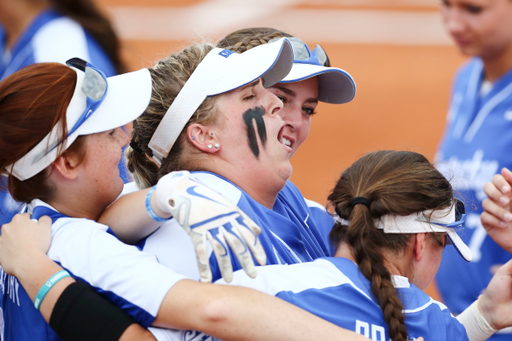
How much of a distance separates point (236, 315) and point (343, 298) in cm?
45

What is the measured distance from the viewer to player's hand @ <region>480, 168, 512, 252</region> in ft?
9.24

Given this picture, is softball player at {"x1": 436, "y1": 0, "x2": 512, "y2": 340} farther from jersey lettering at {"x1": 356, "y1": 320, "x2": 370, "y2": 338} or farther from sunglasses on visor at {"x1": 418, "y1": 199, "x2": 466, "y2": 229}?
jersey lettering at {"x1": 356, "y1": 320, "x2": 370, "y2": 338}

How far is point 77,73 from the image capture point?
2268 mm

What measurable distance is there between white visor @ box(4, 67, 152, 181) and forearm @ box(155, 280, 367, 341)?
2.48ft

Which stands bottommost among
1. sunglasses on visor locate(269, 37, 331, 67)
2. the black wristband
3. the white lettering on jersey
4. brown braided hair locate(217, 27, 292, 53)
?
the white lettering on jersey

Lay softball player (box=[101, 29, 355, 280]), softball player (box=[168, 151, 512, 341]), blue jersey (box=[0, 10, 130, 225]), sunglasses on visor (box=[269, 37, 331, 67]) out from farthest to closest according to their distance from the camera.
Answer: blue jersey (box=[0, 10, 130, 225]), sunglasses on visor (box=[269, 37, 331, 67]), softball player (box=[101, 29, 355, 280]), softball player (box=[168, 151, 512, 341])

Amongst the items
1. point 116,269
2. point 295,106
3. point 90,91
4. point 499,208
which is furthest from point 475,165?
point 116,269

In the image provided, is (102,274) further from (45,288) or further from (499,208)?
(499,208)

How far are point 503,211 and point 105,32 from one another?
3.28 meters

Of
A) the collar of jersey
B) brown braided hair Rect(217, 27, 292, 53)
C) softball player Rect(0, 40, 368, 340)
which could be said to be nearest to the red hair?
softball player Rect(0, 40, 368, 340)

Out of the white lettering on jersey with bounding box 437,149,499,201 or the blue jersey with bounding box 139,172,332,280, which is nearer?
the blue jersey with bounding box 139,172,332,280

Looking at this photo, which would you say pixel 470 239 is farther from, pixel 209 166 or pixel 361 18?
pixel 361 18

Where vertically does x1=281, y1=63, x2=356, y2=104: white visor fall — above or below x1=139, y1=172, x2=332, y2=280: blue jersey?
above

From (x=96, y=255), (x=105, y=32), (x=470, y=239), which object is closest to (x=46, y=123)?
(x=96, y=255)
